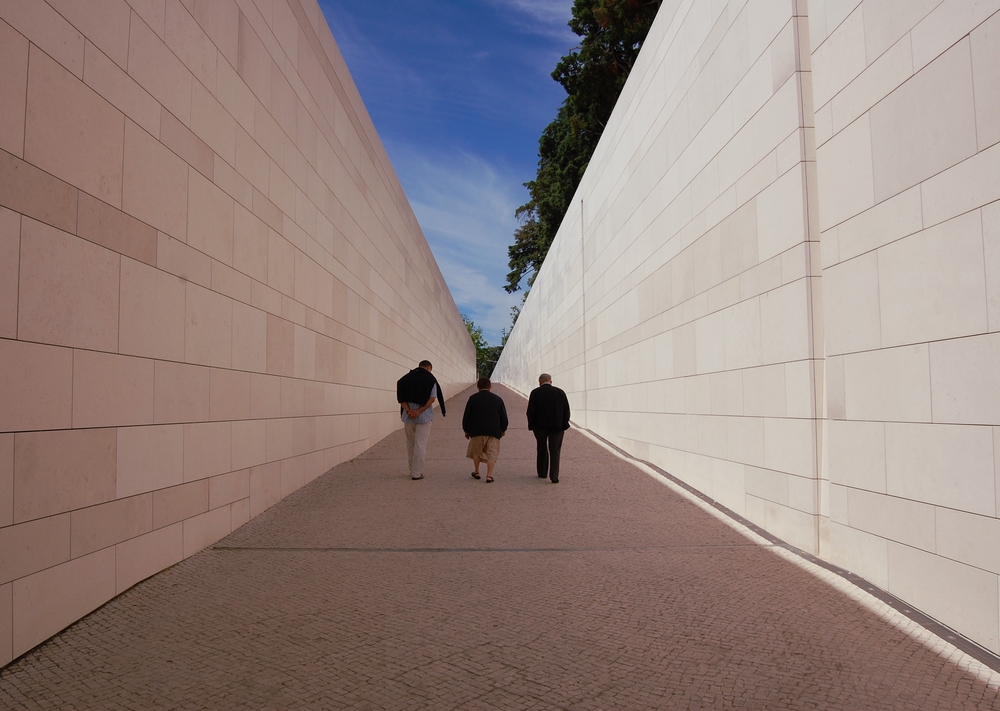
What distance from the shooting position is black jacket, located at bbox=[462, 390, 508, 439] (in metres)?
9.91

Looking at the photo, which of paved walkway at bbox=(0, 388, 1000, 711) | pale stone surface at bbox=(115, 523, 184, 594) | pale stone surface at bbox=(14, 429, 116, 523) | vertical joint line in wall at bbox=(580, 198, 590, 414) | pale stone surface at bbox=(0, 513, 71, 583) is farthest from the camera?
vertical joint line in wall at bbox=(580, 198, 590, 414)

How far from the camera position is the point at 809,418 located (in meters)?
5.66

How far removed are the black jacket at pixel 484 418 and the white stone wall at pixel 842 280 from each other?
225cm

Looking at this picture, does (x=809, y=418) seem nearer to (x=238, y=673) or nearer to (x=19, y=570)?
(x=238, y=673)

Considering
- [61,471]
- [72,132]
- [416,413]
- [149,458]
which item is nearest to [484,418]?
[416,413]

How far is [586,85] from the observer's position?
1421 inches

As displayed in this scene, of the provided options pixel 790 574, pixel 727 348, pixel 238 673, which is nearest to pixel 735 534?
pixel 790 574

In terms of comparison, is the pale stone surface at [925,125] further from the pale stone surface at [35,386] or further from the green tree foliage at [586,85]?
the green tree foliage at [586,85]

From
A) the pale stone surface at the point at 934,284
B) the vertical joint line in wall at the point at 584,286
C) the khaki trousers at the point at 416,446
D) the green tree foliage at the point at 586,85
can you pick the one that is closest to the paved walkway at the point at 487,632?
the pale stone surface at the point at 934,284

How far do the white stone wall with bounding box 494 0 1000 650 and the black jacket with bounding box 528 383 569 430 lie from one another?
1.41 meters

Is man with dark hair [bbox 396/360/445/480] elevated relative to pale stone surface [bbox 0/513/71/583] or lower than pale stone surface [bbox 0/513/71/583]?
elevated

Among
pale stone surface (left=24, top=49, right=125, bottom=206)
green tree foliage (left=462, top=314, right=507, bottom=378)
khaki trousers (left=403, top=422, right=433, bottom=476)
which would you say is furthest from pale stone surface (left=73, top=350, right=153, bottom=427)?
green tree foliage (left=462, top=314, right=507, bottom=378)

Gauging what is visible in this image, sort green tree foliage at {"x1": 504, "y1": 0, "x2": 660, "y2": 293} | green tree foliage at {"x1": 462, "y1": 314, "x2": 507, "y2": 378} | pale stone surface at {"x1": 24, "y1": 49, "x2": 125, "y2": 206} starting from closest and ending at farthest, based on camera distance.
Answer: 1. pale stone surface at {"x1": 24, "y1": 49, "x2": 125, "y2": 206}
2. green tree foliage at {"x1": 504, "y1": 0, "x2": 660, "y2": 293}
3. green tree foliage at {"x1": 462, "y1": 314, "x2": 507, "y2": 378}

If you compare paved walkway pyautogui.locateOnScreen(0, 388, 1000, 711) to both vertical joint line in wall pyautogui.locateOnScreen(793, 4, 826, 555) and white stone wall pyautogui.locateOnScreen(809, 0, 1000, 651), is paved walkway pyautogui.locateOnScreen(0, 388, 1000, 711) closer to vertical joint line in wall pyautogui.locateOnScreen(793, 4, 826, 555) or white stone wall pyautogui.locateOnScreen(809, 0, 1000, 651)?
white stone wall pyautogui.locateOnScreen(809, 0, 1000, 651)
